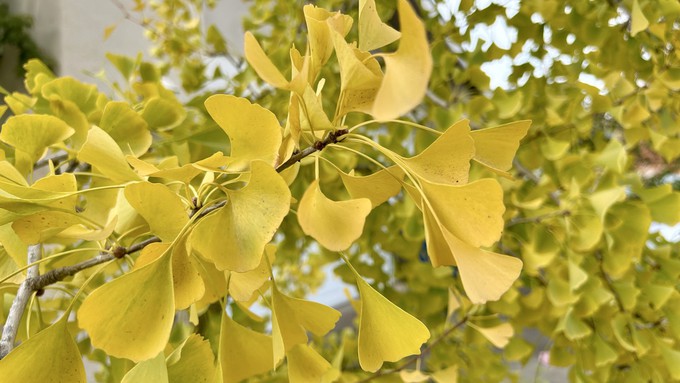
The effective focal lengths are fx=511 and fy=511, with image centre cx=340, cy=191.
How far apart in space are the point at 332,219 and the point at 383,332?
48 mm

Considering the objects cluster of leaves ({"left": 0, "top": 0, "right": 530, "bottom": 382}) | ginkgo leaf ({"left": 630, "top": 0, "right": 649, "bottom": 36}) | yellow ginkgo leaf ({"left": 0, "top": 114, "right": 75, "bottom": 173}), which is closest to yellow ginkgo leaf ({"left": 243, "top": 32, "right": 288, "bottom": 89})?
cluster of leaves ({"left": 0, "top": 0, "right": 530, "bottom": 382})

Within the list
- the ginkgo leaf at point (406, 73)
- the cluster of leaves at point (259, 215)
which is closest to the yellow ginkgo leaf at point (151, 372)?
the cluster of leaves at point (259, 215)

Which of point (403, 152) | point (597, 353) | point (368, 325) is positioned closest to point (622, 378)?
point (597, 353)

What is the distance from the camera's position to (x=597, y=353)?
392 mm

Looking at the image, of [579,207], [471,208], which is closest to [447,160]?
[471,208]

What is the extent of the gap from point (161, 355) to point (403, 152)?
304 mm

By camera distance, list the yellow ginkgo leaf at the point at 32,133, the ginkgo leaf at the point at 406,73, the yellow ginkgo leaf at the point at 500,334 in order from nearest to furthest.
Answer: the ginkgo leaf at the point at 406,73, the yellow ginkgo leaf at the point at 32,133, the yellow ginkgo leaf at the point at 500,334

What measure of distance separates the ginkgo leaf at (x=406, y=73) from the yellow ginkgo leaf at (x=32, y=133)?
0.17 m

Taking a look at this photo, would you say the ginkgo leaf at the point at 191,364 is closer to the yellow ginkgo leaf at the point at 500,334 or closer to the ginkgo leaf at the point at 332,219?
the ginkgo leaf at the point at 332,219

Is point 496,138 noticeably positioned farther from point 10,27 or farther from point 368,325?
point 10,27

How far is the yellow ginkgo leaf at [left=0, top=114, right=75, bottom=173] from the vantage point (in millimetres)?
208

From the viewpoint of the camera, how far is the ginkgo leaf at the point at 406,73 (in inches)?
3.9

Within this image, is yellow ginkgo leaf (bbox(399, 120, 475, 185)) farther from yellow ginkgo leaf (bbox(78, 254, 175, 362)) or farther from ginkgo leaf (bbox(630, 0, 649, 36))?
ginkgo leaf (bbox(630, 0, 649, 36))

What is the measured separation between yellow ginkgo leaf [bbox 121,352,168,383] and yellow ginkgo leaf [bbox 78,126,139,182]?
0.06m
